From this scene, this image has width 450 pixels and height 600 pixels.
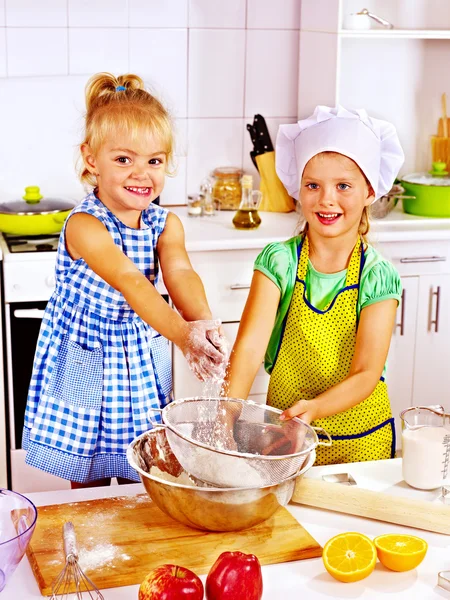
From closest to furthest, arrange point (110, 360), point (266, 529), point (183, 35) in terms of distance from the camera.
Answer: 1. point (266, 529)
2. point (110, 360)
3. point (183, 35)

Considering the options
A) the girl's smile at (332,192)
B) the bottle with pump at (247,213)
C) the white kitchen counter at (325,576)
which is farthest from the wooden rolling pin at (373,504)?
the bottle with pump at (247,213)

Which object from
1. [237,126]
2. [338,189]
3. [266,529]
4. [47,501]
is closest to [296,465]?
[266,529]

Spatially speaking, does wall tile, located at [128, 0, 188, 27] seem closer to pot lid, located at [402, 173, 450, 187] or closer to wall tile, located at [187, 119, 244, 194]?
wall tile, located at [187, 119, 244, 194]

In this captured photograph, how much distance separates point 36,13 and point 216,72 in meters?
0.66

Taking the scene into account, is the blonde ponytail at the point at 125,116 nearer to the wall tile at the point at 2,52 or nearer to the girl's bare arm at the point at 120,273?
the girl's bare arm at the point at 120,273

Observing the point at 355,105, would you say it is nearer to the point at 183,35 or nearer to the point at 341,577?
the point at 183,35

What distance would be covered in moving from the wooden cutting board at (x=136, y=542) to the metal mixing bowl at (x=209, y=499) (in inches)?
1.0

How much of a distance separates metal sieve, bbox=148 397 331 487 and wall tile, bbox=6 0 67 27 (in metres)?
1.98

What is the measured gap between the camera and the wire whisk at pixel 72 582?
41.4 inches

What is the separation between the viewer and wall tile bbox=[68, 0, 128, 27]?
9.57 feet

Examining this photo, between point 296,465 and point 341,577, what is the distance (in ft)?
0.54

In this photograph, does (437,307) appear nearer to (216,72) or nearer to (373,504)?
(216,72)

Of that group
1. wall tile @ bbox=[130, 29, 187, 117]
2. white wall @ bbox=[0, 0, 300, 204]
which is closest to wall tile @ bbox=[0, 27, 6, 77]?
white wall @ bbox=[0, 0, 300, 204]

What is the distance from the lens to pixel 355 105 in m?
3.14
